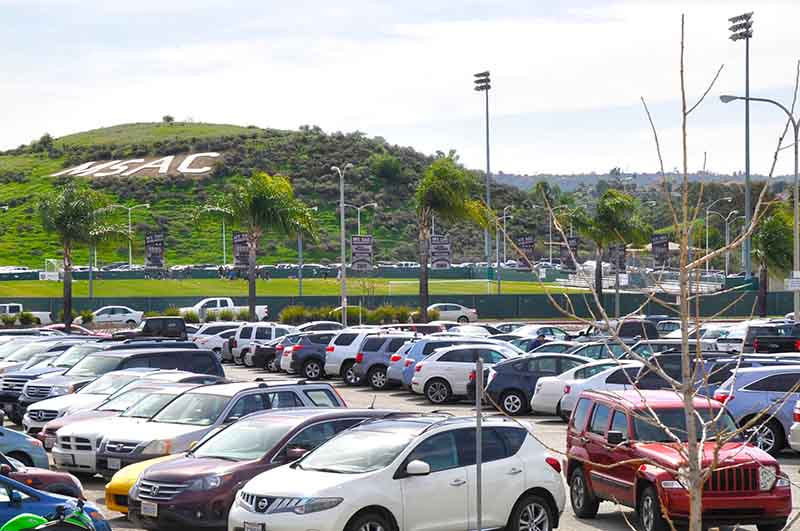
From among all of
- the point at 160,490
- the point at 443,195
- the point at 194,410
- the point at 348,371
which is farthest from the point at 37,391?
the point at 443,195

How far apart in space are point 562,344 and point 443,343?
3.38 meters

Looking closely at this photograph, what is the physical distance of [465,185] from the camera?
5881 cm

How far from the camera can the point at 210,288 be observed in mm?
94125

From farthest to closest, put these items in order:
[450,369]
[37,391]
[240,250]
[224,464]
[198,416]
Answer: [240,250] < [450,369] < [37,391] < [198,416] < [224,464]

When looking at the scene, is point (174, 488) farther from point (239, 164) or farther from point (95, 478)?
point (239, 164)

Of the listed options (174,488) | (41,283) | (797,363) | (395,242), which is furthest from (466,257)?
(174,488)

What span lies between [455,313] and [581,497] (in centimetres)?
5533

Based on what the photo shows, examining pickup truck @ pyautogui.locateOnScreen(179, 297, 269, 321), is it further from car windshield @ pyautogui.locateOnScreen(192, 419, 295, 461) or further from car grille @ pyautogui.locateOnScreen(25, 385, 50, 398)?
car windshield @ pyautogui.locateOnScreen(192, 419, 295, 461)

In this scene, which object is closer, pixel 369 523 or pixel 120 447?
pixel 369 523

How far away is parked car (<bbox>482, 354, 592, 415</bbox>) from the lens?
94.9 ft

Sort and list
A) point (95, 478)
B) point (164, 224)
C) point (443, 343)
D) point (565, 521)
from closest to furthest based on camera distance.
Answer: point (565, 521) < point (95, 478) < point (443, 343) < point (164, 224)

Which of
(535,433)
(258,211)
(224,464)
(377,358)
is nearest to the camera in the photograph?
(224,464)

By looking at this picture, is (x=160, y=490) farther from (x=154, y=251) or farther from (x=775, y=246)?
(x=775, y=246)

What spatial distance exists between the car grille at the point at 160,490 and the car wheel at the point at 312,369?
24.0 m
